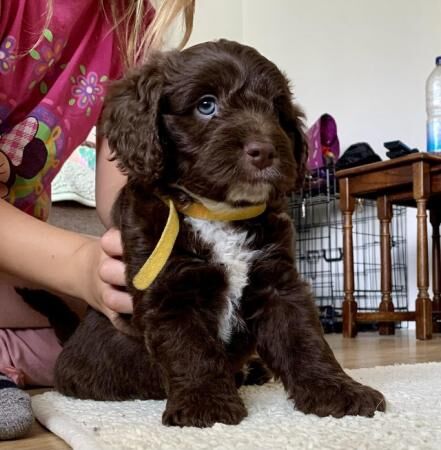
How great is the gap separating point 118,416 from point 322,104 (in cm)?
385

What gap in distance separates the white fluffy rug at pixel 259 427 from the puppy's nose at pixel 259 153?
1.15 ft

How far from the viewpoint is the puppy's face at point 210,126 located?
0.97 metres

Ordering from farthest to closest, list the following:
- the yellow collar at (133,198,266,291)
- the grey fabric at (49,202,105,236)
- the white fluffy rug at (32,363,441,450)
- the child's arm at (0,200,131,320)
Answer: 1. the grey fabric at (49,202,105,236)
2. the child's arm at (0,200,131,320)
3. the yellow collar at (133,198,266,291)
4. the white fluffy rug at (32,363,441,450)

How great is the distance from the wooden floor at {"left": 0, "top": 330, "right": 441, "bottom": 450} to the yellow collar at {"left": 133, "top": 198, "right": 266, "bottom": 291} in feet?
0.82

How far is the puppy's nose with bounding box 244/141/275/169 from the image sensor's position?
953 mm

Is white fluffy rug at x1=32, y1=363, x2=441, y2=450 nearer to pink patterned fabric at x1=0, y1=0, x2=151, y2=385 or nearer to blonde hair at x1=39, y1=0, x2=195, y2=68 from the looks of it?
pink patterned fabric at x1=0, y1=0, x2=151, y2=385

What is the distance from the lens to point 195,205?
106cm

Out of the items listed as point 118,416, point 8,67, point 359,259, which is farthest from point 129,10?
point 359,259

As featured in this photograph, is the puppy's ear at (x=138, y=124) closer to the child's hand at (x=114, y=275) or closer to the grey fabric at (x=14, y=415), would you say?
the child's hand at (x=114, y=275)

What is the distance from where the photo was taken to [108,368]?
1.20 meters

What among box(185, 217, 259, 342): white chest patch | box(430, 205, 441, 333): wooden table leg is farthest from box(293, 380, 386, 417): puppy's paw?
box(430, 205, 441, 333): wooden table leg

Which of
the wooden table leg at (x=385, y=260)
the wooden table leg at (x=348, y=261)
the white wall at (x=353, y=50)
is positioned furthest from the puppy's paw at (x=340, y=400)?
the white wall at (x=353, y=50)

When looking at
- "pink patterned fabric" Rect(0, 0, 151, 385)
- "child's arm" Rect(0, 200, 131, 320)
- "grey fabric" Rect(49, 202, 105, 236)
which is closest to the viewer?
"child's arm" Rect(0, 200, 131, 320)

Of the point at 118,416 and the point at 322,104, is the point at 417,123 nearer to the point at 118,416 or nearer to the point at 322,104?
the point at 322,104
